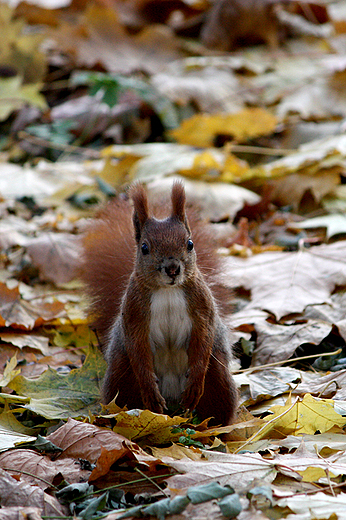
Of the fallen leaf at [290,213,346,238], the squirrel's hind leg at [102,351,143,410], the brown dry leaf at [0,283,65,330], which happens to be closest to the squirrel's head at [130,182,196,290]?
the squirrel's hind leg at [102,351,143,410]

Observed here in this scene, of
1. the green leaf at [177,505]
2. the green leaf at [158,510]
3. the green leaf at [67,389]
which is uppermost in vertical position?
the green leaf at [177,505]

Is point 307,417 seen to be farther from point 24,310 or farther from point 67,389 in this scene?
point 24,310

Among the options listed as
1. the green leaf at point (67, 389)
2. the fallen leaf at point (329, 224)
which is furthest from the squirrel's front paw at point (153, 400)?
the fallen leaf at point (329, 224)

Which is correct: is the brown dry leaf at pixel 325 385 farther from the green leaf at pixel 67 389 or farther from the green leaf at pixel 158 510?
the green leaf at pixel 158 510

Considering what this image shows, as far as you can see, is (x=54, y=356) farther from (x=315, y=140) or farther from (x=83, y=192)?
(x=315, y=140)

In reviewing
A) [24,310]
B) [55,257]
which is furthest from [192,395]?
[55,257]

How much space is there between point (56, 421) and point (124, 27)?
3.97m

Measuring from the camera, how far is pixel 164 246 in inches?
70.9

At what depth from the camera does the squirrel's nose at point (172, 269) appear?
1.75 meters

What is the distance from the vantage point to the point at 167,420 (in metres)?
1.75

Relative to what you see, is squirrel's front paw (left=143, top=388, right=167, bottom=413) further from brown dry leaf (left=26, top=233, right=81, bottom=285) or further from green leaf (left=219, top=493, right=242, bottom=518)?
brown dry leaf (left=26, top=233, right=81, bottom=285)

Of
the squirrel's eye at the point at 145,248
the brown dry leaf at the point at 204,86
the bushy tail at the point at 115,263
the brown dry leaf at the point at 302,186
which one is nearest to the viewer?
the squirrel's eye at the point at 145,248

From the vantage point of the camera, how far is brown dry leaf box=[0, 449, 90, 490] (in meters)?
1.62

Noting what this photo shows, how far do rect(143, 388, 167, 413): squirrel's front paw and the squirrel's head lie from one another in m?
0.29
